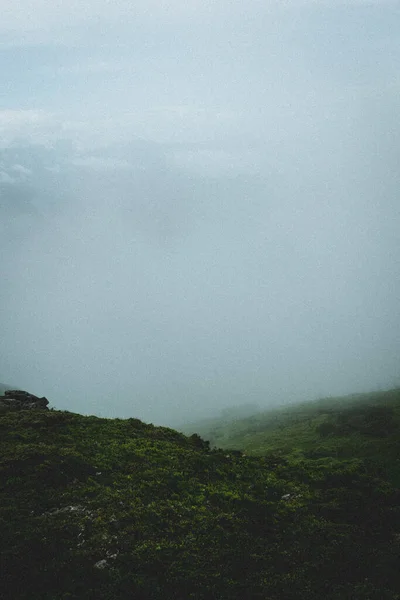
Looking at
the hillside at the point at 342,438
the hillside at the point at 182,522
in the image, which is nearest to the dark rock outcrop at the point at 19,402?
the hillside at the point at 182,522

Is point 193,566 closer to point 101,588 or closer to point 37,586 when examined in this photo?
point 101,588

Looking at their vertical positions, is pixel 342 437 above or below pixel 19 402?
below

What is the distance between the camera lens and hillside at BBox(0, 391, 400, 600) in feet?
58.9

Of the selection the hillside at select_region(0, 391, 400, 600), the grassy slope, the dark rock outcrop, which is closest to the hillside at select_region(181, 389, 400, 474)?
the grassy slope

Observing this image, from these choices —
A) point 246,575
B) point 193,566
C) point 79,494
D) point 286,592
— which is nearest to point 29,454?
point 79,494

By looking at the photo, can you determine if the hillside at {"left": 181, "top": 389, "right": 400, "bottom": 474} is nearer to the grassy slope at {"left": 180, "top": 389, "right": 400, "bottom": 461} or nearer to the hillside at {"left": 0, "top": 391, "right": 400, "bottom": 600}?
the grassy slope at {"left": 180, "top": 389, "right": 400, "bottom": 461}

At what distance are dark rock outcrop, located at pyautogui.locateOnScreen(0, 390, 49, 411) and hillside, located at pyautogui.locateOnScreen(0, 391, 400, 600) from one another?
502 centimetres

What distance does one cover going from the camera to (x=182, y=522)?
21750mm

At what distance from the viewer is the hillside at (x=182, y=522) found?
706 inches

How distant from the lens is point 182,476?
2662 centimetres

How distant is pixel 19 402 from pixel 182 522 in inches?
885

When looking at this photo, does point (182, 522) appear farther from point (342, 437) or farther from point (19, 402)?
point (342, 437)

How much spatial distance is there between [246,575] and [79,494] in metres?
9.80

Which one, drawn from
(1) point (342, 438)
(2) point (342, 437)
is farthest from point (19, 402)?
(2) point (342, 437)
